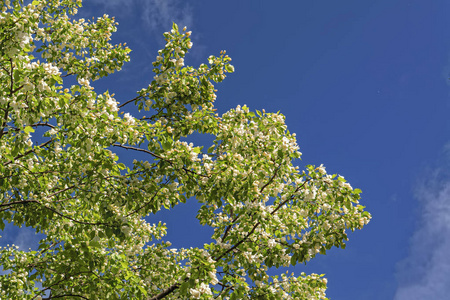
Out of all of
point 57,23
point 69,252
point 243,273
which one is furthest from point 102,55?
point 243,273

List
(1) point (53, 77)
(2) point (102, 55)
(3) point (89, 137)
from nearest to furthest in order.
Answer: (1) point (53, 77) → (3) point (89, 137) → (2) point (102, 55)

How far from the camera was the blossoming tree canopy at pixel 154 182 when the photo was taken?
6.63 metres

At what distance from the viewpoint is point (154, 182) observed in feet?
24.6

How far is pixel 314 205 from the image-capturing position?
320 inches

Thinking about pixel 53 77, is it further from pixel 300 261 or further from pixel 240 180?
pixel 300 261

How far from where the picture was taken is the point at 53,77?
6.11 m

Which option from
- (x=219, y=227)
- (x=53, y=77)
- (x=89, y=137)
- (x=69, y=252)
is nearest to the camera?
(x=53, y=77)

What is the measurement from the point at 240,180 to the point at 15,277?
572 cm

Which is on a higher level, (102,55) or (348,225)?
(102,55)

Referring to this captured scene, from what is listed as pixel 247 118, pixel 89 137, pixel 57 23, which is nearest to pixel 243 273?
pixel 247 118

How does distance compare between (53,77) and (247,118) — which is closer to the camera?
(53,77)

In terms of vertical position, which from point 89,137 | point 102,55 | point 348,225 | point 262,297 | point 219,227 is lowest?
point 262,297

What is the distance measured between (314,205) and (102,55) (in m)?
7.84

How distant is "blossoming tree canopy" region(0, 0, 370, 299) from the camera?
6.63 metres
